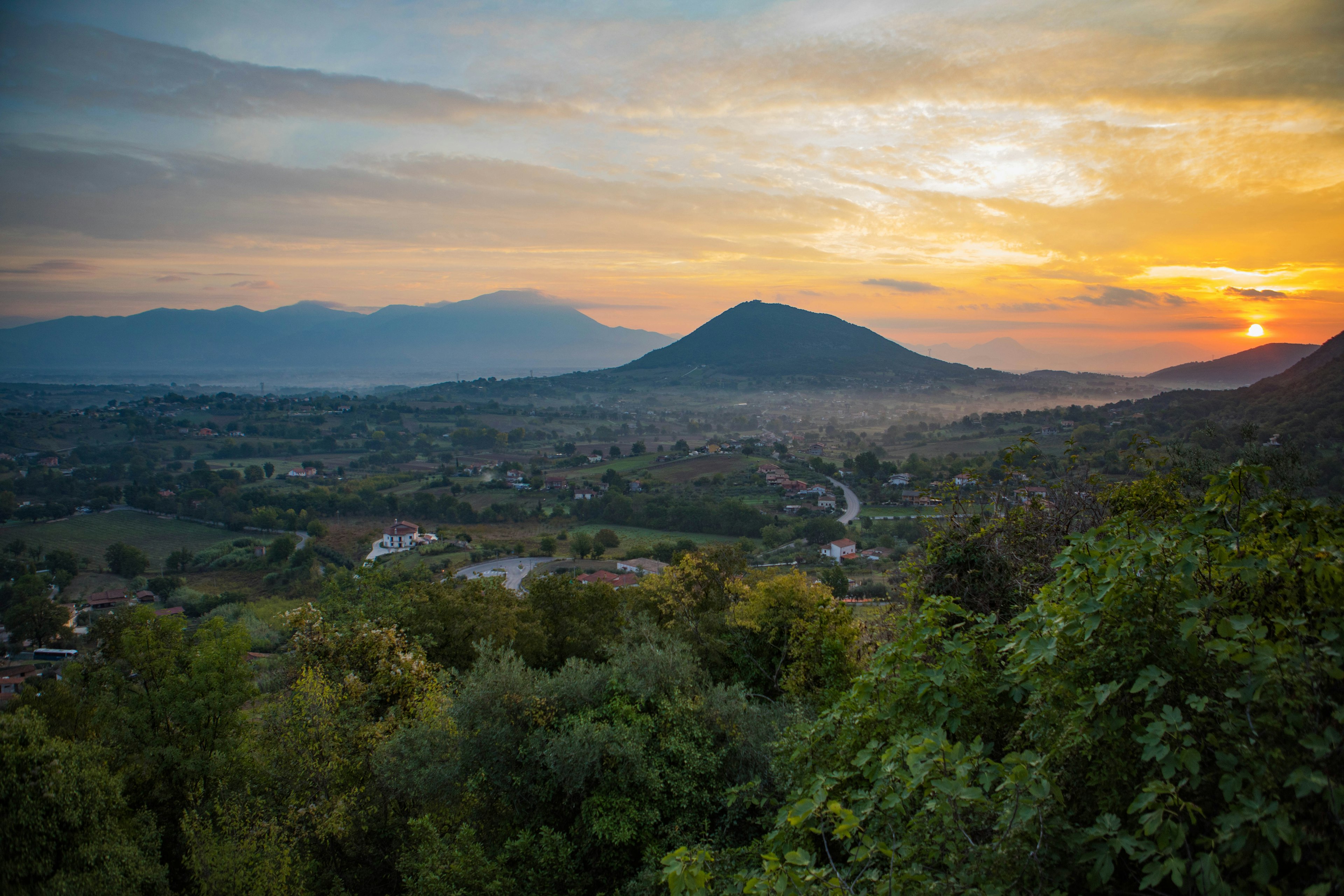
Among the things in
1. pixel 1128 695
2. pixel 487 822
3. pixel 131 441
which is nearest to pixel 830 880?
pixel 1128 695

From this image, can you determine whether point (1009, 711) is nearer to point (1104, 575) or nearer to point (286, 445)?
point (1104, 575)

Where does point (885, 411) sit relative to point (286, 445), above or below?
above

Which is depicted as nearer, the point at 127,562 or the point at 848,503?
the point at 127,562

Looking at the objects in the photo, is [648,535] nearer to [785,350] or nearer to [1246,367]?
[1246,367]

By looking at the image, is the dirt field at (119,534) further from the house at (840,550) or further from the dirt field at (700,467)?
the house at (840,550)

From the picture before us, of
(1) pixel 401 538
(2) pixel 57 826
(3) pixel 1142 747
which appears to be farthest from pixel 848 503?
(3) pixel 1142 747

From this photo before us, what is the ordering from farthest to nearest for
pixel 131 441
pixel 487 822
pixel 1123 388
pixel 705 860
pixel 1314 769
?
pixel 131 441, pixel 1123 388, pixel 487 822, pixel 705 860, pixel 1314 769
